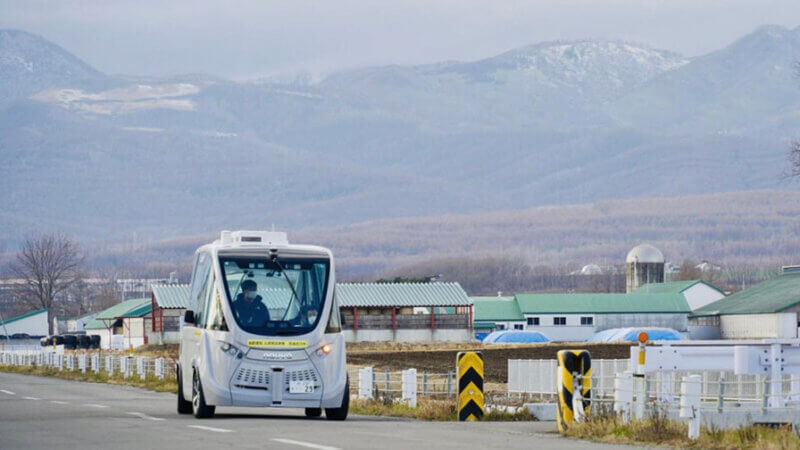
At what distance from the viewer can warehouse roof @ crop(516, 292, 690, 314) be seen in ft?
424

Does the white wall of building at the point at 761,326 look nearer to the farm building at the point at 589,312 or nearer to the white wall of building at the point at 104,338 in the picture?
the farm building at the point at 589,312

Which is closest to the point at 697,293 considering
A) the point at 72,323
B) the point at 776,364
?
the point at 72,323

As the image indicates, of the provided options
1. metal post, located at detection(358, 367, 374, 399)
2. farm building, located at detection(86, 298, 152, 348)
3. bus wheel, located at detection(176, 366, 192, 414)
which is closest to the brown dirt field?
metal post, located at detection(358, 367, 374, 399)

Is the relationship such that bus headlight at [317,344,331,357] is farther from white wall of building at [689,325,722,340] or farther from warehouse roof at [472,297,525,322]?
warehouse roof at [472,297,525,322]

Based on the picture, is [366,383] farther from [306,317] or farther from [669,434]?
[669,434]

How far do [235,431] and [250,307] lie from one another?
4.01m

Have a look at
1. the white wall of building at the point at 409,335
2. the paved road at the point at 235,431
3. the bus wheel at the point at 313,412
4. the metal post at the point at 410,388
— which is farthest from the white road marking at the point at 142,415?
the white wall of building at the point at 409,335

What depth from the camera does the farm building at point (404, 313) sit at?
10819 centimetres

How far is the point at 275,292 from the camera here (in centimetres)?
2447

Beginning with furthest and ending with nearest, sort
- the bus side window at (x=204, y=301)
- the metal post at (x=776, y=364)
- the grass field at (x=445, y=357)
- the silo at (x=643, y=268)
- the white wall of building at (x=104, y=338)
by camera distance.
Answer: the silo at (x=643, y=268)
the white wall of building at (x=104, y=338)
the grass field at (x=445, y=357)
the bus side window at (x=204, y=301)
the metal post at (x=776, y=364)

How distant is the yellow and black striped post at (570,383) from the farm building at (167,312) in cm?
8345

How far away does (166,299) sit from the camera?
358 ft

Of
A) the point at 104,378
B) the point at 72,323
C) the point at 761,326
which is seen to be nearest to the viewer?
the point at 104,378

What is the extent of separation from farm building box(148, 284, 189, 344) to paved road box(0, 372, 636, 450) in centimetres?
7642
